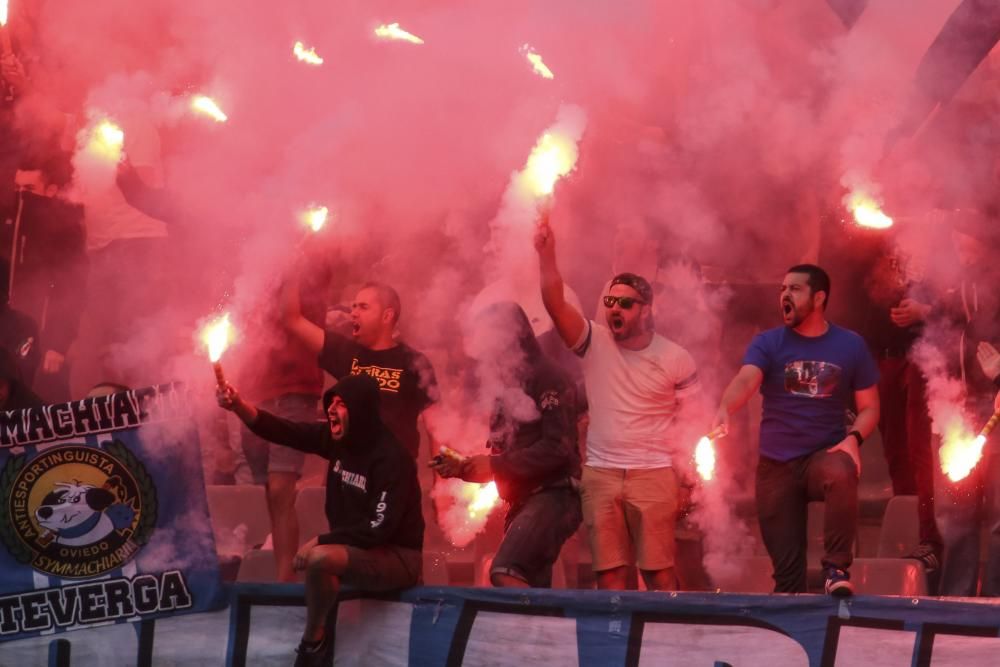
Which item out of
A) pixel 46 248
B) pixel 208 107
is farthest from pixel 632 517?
pixel 46 248

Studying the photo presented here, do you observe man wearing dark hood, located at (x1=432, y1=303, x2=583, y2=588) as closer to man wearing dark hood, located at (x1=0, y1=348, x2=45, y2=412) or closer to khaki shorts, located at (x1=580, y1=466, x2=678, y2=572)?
khaki shorts, located at (x1=580, y1=466, x2=678, y2=572)

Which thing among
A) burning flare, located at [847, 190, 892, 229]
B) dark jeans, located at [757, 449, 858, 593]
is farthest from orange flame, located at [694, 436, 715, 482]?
burning flare, located at [847, 190, 892, 229]

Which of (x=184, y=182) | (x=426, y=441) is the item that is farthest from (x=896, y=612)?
(x=184, y=182)

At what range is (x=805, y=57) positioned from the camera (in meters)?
8.66

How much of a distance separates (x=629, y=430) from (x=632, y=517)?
15.7 inches

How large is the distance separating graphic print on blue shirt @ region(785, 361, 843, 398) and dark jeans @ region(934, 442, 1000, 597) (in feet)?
2.63

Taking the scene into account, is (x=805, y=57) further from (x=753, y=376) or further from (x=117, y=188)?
(x=117, y=188)

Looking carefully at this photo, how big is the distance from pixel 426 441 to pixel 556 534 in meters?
2.58

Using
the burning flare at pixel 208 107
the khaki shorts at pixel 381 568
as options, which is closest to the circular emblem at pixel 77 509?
the khaki shorts at pixel 381 568

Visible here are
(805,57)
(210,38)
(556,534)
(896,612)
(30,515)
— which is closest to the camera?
(896,612)

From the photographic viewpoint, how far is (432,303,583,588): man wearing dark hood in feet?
23.5

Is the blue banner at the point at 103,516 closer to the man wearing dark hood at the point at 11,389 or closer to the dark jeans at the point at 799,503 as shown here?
the man wearing dark hood at the point at 11,389

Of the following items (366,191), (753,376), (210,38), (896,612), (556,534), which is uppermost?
(210,38)

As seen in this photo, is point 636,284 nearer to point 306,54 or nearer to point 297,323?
point 297,323
